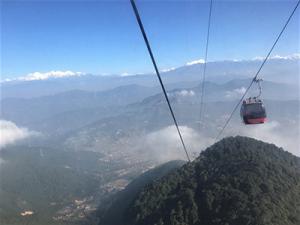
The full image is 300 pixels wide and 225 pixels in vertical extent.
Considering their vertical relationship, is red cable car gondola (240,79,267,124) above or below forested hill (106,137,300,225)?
above

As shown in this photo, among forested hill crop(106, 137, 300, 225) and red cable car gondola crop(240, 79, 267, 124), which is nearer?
red cable car gondola crop(240, 79, 267, 124)

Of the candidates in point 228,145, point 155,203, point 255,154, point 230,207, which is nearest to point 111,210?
point 155,203

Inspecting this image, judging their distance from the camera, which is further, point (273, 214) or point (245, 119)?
point (273, 214)

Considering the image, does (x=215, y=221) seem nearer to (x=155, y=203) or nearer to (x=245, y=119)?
(x=155, y=203)

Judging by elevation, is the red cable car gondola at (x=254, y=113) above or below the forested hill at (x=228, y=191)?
above

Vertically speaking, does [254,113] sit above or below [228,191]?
above

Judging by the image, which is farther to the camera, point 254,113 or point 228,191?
point 228,191

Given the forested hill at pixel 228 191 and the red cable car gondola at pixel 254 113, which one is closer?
the red cable car gondola at pixel 254 113

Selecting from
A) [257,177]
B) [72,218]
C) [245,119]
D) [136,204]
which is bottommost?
[72,218]
